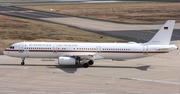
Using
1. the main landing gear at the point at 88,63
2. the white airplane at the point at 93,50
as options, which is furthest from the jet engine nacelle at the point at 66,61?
the main landing gear at the point at 88,63

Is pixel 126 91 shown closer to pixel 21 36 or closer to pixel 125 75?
pixel 125 75

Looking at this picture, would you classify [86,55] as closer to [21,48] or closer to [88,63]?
[88,63]

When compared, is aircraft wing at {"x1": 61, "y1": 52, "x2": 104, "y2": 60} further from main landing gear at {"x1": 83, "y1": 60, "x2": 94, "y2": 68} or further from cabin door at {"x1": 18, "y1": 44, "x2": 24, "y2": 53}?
cabin door at {"x1": 18, "y1": 44, "x2": 24, "y2": 53}

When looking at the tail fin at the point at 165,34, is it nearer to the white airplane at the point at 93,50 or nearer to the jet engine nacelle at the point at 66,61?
the white airplane at the point at 93,50

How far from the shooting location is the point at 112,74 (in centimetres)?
5209

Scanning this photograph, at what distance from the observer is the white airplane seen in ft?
185

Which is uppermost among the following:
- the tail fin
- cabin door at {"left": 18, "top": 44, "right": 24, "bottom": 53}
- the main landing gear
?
the tail fin

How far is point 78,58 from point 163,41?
38.2ft

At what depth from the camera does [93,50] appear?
57.4m

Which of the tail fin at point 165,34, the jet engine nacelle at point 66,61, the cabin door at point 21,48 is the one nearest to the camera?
the jet engine nacelle at point 66,61

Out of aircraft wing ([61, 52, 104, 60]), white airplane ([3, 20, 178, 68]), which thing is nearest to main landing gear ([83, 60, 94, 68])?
white airplane ([3, 20, 178, 68])

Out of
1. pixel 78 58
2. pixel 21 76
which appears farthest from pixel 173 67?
pixel 21 76

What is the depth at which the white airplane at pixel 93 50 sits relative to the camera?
5631 cm

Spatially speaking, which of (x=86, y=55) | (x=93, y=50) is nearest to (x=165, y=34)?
(x=93, y=50)
